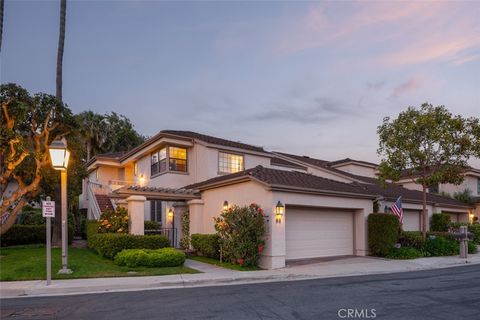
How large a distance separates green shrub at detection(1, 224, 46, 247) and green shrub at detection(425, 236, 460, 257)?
70.9 ft

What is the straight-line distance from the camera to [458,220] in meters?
34.2

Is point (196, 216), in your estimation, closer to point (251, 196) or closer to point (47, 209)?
point (251, 196)

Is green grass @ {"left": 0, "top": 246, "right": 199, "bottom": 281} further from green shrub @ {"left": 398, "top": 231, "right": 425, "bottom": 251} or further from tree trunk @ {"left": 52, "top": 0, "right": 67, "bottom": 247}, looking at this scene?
green shrub @ {"left": 398, "top": 231, "right": 425, "bottom": 251}

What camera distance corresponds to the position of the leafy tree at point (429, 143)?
22.0 meters

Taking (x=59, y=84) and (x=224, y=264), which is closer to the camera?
(x=224, y=264)

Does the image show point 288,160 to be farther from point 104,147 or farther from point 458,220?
point 104,147

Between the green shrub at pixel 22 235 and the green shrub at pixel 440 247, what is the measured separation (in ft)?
70.9

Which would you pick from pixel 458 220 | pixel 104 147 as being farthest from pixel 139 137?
pixel 458 220

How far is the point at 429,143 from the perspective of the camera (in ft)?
73.9

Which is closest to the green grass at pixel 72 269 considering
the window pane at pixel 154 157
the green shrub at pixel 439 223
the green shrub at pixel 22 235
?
the green shrub at pixel 22 235

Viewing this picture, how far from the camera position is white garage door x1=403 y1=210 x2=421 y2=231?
2734 centimetres

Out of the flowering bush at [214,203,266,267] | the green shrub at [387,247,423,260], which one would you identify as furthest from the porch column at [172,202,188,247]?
the green shrub at [387,247,423,260]

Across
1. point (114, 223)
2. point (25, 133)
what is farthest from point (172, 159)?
point (25, 133)

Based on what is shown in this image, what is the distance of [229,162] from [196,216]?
18.0 feet
